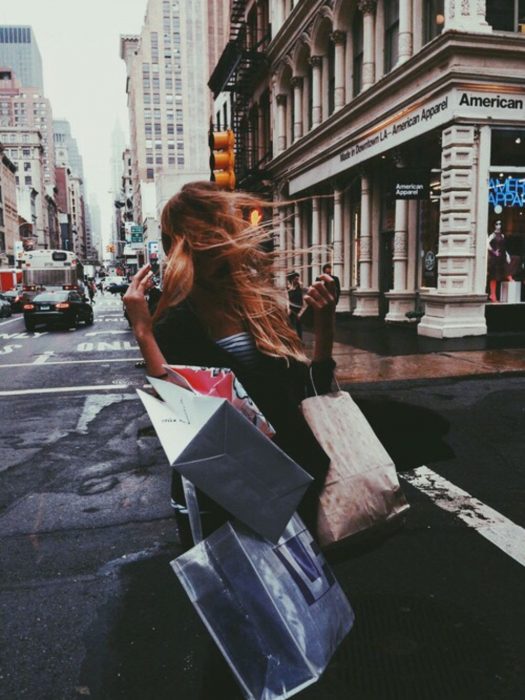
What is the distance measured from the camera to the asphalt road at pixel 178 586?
8.57 ft

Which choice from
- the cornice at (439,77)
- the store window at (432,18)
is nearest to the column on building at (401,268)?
the cornice at (439,77)

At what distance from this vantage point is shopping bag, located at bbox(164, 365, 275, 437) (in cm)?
180

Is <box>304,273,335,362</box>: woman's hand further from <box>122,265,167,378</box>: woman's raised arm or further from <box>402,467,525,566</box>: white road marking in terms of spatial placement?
<box>402,467,525,566</box>: white road marking

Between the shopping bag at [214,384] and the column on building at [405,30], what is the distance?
16.8 m

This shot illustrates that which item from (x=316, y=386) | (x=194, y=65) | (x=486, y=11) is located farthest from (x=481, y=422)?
(x=194, y=65)

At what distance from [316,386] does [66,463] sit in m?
4.62

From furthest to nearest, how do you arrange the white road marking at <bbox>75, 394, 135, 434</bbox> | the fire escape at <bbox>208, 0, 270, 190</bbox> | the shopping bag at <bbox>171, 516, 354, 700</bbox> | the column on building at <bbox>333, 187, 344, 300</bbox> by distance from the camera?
the fire escape at <bbox>208, 0, 270, 190</bbox>
the column on building at <bbox>333, 187, 344, 300</bbox>
the white road marking at <bbox>75, 394, 135, 434</bbox>
the shopping bag at <bbox>171, 516, 354, 700</bbox>

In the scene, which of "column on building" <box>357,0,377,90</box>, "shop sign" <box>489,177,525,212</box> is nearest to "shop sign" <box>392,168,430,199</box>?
"shop sign" <box>489,177,525,212</box>

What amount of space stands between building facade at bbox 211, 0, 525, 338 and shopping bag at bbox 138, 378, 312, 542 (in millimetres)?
8378

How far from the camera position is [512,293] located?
15.7 meters

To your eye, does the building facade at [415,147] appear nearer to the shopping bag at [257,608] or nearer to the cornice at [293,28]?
the cornice at [293,28]

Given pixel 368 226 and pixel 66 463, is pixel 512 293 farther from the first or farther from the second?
pixel 66 463

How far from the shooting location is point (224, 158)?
7770 millimetres

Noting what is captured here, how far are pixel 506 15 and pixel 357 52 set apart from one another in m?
6.75
